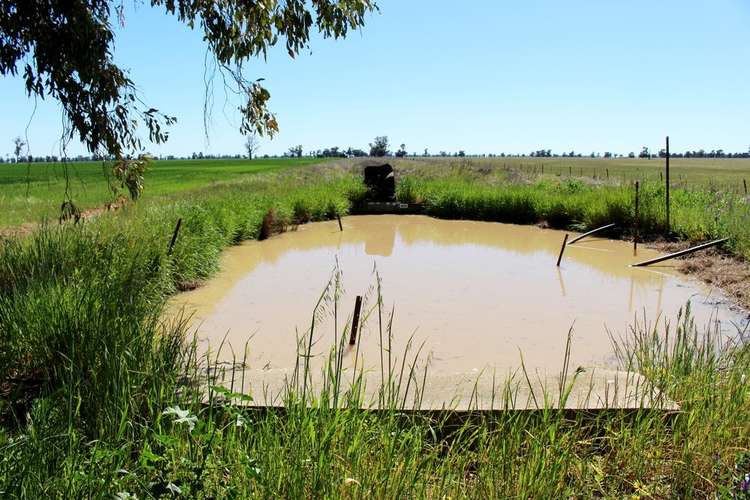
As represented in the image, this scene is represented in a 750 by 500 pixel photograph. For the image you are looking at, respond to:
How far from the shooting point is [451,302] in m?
7.01

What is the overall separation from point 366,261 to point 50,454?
7.94 metres

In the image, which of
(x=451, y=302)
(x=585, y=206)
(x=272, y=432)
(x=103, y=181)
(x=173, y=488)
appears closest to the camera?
(x=173, y=488)

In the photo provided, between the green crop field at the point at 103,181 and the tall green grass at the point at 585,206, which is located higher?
the green crop field at the point at 103,181

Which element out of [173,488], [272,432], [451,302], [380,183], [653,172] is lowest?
[451,302]

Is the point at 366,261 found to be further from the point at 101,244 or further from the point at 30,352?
the point at 30,352

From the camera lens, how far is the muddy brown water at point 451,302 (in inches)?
201

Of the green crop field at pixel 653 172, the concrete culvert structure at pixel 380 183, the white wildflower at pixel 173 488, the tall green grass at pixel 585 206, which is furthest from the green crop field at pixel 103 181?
the concrete culvert structure at pixel 380 183

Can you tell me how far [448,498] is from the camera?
2.04 metres

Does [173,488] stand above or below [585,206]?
below

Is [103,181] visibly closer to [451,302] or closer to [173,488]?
[451,302]

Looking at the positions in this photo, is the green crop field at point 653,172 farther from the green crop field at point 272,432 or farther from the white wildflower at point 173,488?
the white wildflower at point 173,488

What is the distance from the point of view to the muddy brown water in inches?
201

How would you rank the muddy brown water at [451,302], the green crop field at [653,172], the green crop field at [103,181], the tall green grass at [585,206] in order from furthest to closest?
the green crop field at [653,172] < the green crop field at [103,181] < the tall green grass at [585,206] < the muddy brown water at [451,302]

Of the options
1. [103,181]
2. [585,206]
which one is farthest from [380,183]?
[103,181]
